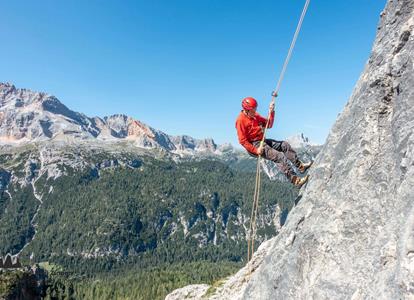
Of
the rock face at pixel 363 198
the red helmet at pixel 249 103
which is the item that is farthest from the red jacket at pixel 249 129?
the rock face at pixel 363 198

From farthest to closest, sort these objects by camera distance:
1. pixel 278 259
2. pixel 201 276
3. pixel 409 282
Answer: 1. pixel 201 276
2. pixel 278 259
3. pixel 409 282

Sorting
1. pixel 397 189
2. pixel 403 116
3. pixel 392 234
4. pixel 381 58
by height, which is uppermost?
pixel 381 58

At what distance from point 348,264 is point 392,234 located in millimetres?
2335

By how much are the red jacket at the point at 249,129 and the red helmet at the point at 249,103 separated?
56 centimetres

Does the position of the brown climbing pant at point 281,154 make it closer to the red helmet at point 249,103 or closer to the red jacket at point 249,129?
the red jacket at point 249,129

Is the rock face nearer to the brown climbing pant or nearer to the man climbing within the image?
the brown climbing pant

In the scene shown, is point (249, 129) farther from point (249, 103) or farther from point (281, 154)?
point (281, 154)

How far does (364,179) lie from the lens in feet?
41.8

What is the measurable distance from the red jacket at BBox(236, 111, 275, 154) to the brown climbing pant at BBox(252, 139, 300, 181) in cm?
33

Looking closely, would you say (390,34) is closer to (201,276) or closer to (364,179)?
(364,179)

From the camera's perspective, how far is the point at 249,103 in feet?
57.8

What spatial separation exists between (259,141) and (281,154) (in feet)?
4.51

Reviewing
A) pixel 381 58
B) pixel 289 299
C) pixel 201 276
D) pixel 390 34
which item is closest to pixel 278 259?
pixel 289 299

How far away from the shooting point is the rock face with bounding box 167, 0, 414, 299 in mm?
10539
